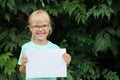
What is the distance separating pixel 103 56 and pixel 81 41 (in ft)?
1.87

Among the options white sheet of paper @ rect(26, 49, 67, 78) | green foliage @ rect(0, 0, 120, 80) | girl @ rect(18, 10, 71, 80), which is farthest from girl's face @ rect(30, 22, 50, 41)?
green foliage @ rect(0, 0, 120, 80)

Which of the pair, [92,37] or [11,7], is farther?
[92,37]

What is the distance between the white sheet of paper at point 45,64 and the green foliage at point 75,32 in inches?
51.0

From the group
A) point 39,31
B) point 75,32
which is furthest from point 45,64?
point 75,32

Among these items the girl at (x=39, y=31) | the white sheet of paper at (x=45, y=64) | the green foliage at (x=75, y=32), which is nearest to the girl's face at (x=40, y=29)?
the girl at (x=39, y=31)

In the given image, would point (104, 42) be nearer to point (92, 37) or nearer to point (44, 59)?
point (92, 37)

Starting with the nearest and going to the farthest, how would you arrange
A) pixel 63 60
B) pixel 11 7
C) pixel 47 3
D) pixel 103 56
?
pixel 63 60
pixel 11 7
pixel 47 3
pixel 103 56

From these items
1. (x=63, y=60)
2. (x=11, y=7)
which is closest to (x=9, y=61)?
(x=11, y=7)

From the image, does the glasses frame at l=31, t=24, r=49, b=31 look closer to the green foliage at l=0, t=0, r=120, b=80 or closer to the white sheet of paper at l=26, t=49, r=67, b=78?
the white sheet of paper at l=26, t=49, r=67, b=78

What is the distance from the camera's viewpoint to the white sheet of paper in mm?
3965

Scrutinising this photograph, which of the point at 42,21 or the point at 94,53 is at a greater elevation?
the point at 42,21

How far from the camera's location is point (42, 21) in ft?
13.2

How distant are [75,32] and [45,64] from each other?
6.18 feet

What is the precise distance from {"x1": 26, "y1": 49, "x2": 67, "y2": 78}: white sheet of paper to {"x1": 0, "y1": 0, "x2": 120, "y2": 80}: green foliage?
1.29 m
